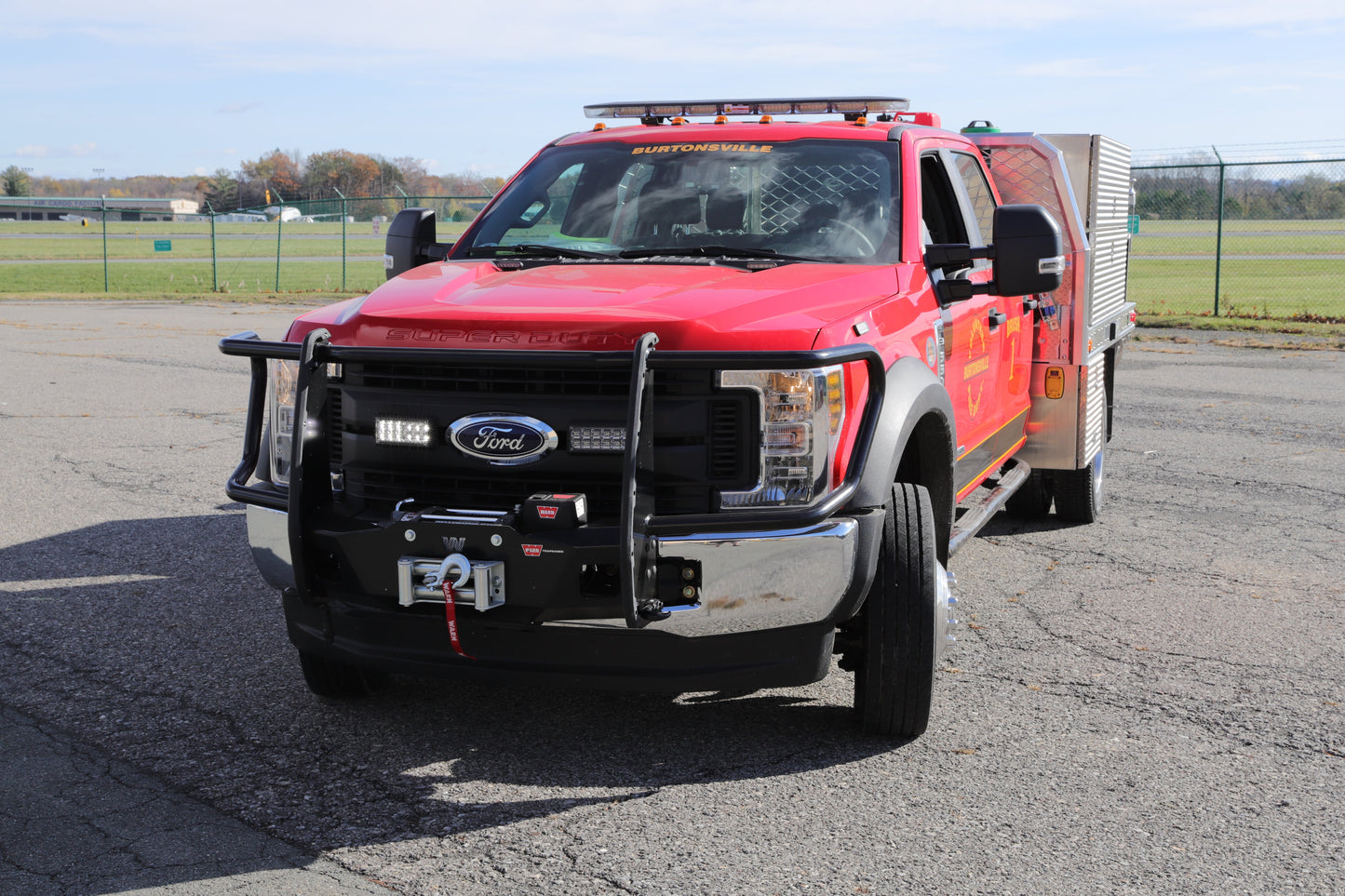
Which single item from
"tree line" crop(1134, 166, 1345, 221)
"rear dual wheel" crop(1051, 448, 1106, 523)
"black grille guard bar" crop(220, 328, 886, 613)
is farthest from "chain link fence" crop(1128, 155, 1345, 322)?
"black grille guard bar" crop(220, 328, 886, 613)

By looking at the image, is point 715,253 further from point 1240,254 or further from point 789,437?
point 1240,254

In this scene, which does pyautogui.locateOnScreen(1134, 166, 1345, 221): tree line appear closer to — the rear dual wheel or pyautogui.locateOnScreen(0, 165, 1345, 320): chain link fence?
pyautogui.locateOnScreen(0, 165, 1345, 320): chain link fence

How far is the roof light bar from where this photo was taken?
221 inches

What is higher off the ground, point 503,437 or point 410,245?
point 410,245

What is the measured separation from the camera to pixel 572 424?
3.56 metres

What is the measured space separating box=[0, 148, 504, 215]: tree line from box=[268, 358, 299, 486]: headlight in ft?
90.0

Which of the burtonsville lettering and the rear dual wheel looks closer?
the burtonsville lettering

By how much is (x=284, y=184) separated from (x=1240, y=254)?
257 ft

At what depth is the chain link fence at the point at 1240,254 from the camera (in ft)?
66.9

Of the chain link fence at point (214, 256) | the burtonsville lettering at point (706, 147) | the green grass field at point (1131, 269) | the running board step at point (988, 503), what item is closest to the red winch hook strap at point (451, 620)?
the running board step at point (988, 503)

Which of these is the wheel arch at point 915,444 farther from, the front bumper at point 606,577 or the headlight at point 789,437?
the headlight at point 789,437

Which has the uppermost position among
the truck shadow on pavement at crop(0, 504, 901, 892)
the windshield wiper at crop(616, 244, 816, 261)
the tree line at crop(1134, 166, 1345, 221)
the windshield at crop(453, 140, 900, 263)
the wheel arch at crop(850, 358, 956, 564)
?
the tree line at crop(1134, 166, 1345, 221)

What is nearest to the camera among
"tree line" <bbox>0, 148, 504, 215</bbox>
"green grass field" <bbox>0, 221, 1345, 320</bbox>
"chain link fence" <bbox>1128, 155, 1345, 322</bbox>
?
"chain link fence" <bbox>1128, 155, 1345, 322</bbox>

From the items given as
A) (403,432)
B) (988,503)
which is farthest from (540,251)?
→ (988,503)
